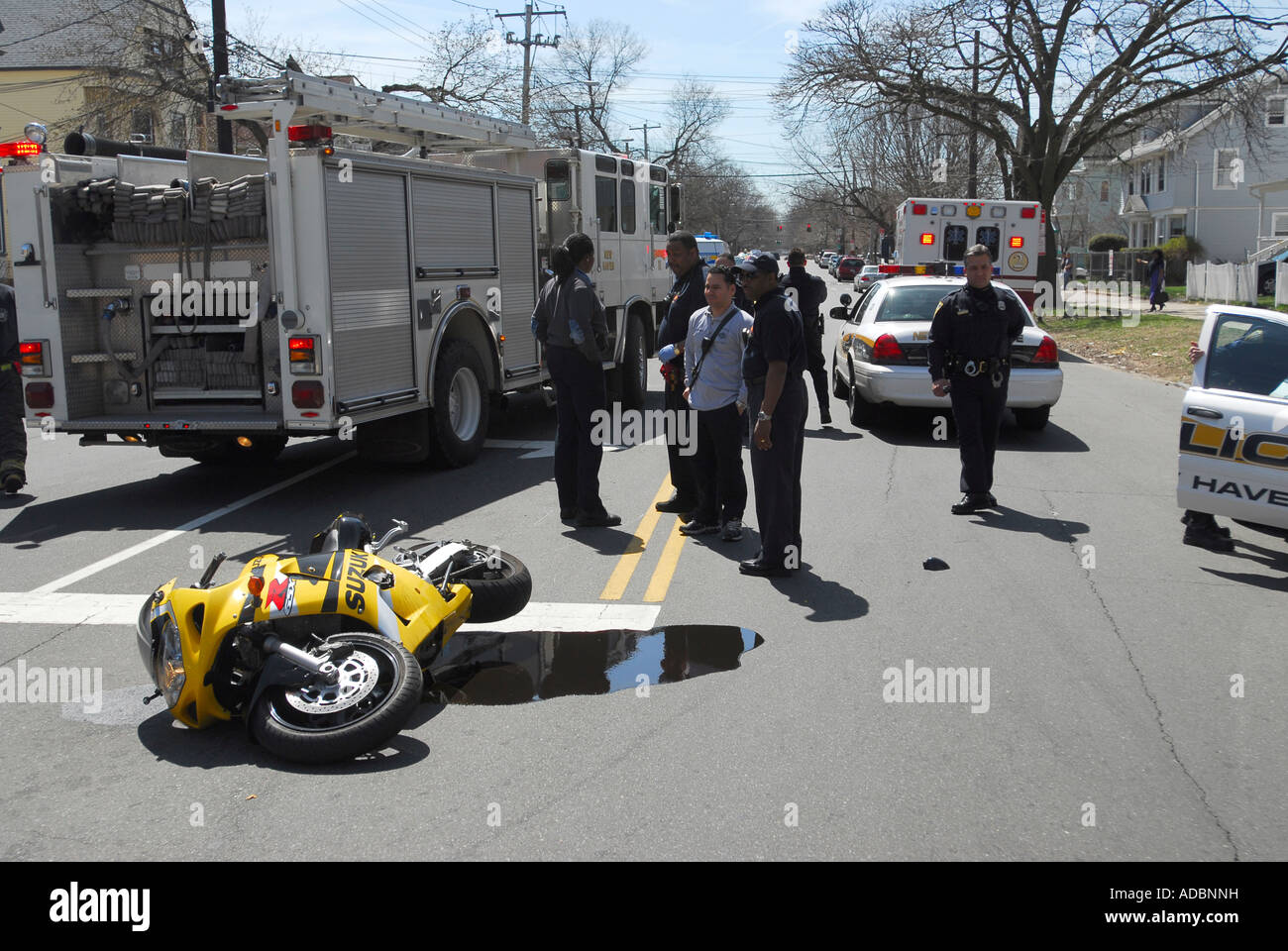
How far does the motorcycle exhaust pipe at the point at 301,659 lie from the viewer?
4473 millimetres

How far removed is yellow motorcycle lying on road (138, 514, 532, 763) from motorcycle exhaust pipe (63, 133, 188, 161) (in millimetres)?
6098

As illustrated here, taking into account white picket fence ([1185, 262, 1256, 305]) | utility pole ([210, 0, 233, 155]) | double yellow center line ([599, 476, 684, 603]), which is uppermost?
utility pole ([210, 0, 233, 155])

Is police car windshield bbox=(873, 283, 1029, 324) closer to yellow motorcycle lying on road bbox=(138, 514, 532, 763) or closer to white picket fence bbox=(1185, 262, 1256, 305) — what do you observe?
yellow motorcycle lying on road bbox=(138, 514, 532, 763)

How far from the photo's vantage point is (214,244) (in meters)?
9.09

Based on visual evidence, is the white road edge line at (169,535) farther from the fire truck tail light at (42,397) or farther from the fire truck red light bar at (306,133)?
the fire truck red light bar at (306,133)

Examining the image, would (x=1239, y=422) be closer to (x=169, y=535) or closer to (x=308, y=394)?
(x=308, y=394)

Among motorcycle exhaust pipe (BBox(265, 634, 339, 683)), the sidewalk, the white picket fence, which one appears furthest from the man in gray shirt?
the white picket fence

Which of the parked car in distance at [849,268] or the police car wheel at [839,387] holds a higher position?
the parked car in distance at [849,268]

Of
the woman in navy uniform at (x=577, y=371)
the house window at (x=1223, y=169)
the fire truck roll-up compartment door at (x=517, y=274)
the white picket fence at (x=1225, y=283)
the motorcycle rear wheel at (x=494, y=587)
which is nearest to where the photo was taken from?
the motorcycle rear wheel at (x=494, y=587)

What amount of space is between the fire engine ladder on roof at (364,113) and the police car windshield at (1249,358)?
6.61 m

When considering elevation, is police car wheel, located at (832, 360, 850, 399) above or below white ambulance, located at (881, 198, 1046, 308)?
below

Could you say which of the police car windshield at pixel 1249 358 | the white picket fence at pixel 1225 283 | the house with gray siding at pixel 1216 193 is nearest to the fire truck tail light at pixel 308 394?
the police car windshield at pixel 1249 358

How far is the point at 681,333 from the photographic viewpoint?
341 inches

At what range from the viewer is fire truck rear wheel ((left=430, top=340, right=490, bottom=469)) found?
10359 millimetres
